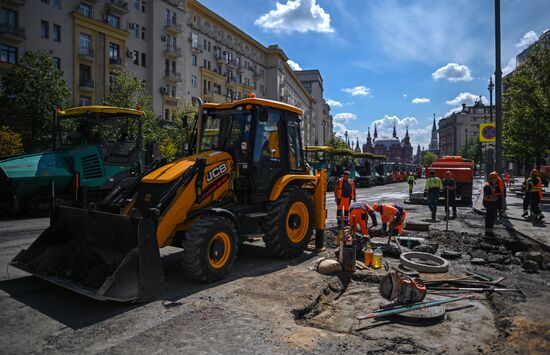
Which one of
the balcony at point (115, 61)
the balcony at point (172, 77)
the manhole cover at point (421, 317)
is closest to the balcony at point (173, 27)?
the balcony at point (172, 77)

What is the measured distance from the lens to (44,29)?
31.8 metres

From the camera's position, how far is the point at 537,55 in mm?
21047

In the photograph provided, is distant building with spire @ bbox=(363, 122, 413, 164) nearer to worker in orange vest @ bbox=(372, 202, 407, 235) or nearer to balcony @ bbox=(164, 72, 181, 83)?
balcony @ bbox=(164, 72, 181, 83)

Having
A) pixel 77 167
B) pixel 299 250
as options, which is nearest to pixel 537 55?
pixel 299 250

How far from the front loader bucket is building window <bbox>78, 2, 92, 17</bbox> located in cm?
3468

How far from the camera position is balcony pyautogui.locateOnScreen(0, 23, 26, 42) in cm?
2869

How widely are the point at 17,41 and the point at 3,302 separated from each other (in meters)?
31.7

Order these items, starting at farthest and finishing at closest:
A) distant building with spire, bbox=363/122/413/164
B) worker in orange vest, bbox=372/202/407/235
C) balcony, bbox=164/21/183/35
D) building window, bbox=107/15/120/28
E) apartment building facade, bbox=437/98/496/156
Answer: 1. distant building with spire, bbox=363/122/413/164
2. apartment building facade, bbox=437/98/496/156
3. balcony, bbox=164/21/183/35
4. building window, bbox=107/15/120/28
5. worker in orange vest, bbox=372/202/407/235

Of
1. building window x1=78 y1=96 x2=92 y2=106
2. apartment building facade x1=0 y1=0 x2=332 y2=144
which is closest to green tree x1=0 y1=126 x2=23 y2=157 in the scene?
apartment building facade x1=0 y1=0 x2=332 y2=144

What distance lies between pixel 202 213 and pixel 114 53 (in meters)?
36.9

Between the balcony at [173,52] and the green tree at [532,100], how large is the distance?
33142 millimetres

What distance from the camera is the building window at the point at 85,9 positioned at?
113 feet

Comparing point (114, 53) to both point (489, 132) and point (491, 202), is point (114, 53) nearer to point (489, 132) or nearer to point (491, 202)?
point (489, 132)

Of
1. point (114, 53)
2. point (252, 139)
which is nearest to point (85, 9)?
point (114, 53)
